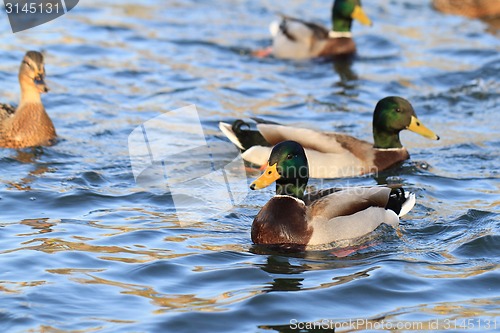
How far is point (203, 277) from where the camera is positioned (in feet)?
21.2

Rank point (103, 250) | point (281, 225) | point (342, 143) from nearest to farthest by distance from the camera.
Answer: point (103, 250)
point (281, 225)
point (342, 143)

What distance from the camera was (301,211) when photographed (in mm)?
7184

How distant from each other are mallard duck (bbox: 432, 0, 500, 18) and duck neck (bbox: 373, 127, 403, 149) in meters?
8.12

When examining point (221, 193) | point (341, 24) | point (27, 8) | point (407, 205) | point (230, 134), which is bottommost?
point (221, 193)

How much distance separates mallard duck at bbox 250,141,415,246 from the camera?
7.08m

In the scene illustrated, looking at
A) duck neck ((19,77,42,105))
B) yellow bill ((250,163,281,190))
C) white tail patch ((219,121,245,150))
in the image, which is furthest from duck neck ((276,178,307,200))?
duck neck ((19,77,42,105))

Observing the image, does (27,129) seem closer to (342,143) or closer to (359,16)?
(342,143)

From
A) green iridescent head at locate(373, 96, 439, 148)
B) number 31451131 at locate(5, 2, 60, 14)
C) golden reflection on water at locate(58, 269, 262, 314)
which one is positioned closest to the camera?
golden reflection on water at locate(58, 269, 262, 314)

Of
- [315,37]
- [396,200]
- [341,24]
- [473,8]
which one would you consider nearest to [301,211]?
[396,200]

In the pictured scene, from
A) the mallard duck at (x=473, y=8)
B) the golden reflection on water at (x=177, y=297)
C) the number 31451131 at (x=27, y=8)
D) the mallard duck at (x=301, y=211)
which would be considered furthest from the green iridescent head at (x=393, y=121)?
the mallard duck at (x=473, y=8)

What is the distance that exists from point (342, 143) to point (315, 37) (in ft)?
17.4

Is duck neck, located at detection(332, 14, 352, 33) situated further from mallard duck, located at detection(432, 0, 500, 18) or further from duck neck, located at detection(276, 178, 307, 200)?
duck neck, located at detection(276, 178, 307, 200)

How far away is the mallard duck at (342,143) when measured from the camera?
30.6 feet

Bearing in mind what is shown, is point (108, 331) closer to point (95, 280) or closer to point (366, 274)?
point (95, 280)
